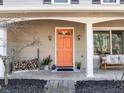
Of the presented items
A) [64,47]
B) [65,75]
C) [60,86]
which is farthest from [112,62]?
[60,86]

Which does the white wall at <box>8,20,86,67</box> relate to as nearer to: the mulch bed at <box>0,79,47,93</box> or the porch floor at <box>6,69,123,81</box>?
the porch floor at <box>6,69,123,81</box>

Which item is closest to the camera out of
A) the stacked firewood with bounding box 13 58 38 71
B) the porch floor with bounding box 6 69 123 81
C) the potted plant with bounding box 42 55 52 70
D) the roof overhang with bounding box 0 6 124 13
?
the porch floor with bounding box 6 69 123 81

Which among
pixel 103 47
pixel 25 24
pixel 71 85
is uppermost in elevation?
pixel 25 24

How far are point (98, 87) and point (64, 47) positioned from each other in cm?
733

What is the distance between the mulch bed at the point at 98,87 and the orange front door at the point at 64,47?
5673 mm

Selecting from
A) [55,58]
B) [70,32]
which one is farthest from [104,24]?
[55,58]

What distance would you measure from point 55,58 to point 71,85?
5975 mm

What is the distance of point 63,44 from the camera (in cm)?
2078

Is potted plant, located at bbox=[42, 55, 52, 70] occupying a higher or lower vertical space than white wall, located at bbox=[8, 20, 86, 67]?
lower

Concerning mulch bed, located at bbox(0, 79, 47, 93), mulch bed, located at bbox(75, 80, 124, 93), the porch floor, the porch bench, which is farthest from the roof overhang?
the porch bench

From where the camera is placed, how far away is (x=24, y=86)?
14.0 meters

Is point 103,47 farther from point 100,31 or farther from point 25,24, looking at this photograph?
point 25,24

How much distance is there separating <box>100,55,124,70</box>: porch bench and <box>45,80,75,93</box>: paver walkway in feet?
15.6

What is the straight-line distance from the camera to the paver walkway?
13.6m
